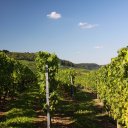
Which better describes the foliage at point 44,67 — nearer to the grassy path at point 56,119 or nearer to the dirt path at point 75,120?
the grassy path at point 56,119

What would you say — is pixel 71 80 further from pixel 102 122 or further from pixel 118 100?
pixel 118 100

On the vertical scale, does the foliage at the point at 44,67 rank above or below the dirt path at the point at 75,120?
above

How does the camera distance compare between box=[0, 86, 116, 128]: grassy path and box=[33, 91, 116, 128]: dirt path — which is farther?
box=[33, 91, 116, 128]: dirt path

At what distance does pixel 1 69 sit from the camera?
48.4 meters

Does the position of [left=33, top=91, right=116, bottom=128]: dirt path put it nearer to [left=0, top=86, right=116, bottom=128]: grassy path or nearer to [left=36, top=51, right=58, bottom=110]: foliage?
[left=0, top=86, right=116, bottom=128]: grassy path

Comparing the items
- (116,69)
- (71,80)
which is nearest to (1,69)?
(116,69)

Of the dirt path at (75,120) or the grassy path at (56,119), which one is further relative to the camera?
the dirt path at (75,120)

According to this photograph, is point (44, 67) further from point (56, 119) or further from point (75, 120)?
point (75, 120)

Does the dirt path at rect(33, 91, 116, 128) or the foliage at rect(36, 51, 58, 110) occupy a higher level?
the foliage at rect(36, 51, 58, 110)

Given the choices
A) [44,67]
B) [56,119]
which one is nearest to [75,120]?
[56,119]

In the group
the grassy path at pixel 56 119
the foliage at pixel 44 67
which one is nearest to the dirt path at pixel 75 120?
the grassy path at pixel 56 119

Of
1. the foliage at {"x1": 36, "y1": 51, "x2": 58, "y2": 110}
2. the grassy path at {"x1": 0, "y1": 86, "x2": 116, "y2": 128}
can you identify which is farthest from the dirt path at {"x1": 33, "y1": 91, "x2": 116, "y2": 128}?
the foliage at {"x1": 36, "y1": 51, "x2": 58, "y2": 110}

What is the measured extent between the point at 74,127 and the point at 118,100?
11.9 m

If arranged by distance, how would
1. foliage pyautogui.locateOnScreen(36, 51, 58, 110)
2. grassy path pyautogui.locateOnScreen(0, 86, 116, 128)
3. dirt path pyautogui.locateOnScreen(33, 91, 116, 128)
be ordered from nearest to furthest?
grassy path pyautogui.locateOnScreen(0, 86, 116, 128), dirt path pyautogui.locateOnScreen(33, 91, 116, 128), foliage pyautogui.locateOnScreen(36, 51, 58, 110)
